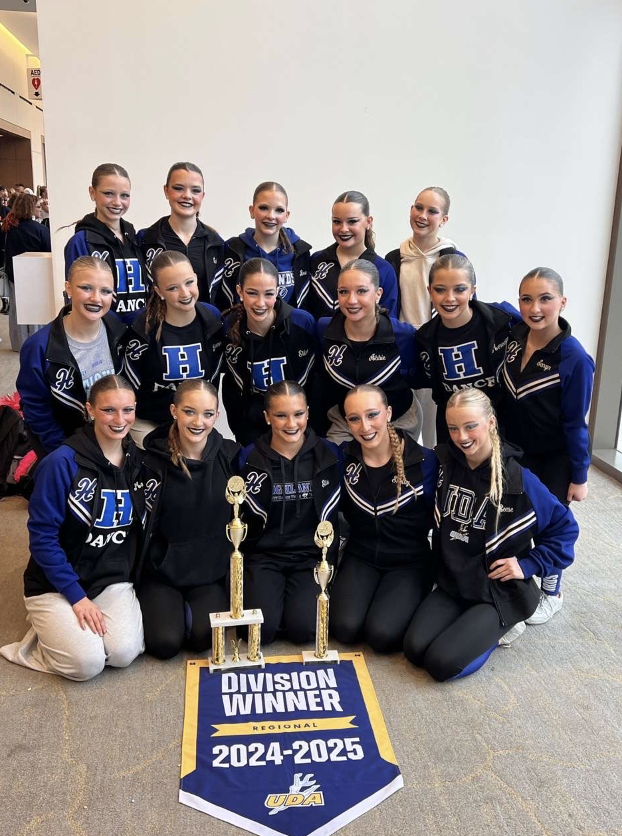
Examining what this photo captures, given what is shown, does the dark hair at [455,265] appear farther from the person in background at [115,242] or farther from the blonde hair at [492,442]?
the person in background at [115,242]

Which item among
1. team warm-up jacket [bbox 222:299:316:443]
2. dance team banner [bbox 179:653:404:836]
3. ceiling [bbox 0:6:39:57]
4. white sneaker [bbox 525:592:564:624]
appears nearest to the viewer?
dance team banner [bbox 179:653:404:836]

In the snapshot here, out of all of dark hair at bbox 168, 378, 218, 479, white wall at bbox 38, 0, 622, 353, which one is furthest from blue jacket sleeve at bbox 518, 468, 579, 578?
white wall at bbox 38, 0, 622, 353

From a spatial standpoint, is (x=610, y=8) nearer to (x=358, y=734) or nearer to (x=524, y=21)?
(x=524, y=21)

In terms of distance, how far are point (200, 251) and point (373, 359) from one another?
103cm

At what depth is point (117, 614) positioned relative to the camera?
2617 millimetres

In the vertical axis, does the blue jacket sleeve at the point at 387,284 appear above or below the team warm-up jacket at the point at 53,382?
above

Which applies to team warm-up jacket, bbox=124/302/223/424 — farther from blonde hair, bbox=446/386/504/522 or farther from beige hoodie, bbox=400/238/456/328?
blonde hair, bbox=446/386/504/522

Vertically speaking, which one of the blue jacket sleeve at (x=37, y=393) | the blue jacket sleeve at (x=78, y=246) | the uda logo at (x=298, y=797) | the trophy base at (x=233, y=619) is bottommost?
the uda logo at (x=298, y=797)

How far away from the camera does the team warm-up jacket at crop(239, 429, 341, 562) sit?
2.87 m

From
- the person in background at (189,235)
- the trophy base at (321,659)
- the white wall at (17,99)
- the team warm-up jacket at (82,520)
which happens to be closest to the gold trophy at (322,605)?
the trophy base at (321,659)

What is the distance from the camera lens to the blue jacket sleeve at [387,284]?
3434mm

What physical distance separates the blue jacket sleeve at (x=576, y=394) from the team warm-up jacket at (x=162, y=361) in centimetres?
145

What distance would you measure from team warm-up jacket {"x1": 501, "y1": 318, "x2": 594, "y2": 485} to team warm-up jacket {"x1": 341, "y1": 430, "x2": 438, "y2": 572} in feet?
1.47

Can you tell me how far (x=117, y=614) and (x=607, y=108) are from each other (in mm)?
4359
